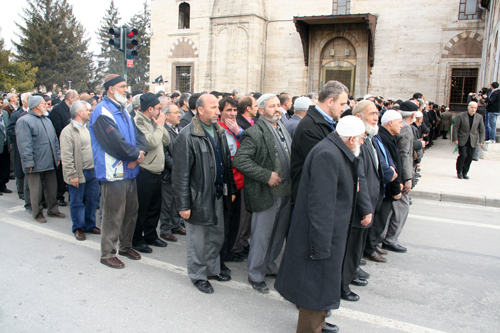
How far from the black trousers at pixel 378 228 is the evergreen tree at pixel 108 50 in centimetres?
6077

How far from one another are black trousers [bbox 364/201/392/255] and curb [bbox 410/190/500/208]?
Answer: 4.11m

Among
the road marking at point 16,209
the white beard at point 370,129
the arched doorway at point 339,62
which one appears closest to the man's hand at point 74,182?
the road marking at point 16,209

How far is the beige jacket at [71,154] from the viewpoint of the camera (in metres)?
5.55

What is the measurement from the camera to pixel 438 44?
60.7 feet

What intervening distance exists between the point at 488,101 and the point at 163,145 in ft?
38.6

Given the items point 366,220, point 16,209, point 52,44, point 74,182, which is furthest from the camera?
point 52,44

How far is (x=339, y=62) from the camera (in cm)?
2061

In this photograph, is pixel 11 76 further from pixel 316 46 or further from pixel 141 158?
pixel 141 158

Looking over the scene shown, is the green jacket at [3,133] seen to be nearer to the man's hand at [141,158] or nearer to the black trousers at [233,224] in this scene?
the man's hand at [141,158]

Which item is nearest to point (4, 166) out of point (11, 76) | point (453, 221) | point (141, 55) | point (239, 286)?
point (239, 286)

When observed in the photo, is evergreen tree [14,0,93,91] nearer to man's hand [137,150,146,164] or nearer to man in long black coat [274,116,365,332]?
man's hand [137,150,146,164]

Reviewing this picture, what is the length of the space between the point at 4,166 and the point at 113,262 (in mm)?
5188

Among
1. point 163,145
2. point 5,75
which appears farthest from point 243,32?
point 5,75

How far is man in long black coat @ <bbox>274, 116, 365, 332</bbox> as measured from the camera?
287cm
